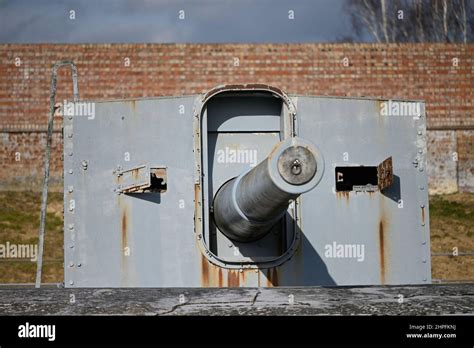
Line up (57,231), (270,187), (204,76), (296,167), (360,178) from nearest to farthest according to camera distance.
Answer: (296,167)
(270,187)
(360,178)
(57,231)
(204,76)

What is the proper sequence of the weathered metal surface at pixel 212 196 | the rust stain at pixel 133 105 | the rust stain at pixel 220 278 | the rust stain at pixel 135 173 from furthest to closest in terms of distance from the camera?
the rust stain at pixel 133 105 < the rust stain at pixel 135 173 < the weathered metal surface at pixel 212 196 < the rust stain at pixel 220 278

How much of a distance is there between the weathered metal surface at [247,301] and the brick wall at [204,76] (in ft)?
59.0

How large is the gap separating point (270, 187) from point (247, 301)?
168 cm

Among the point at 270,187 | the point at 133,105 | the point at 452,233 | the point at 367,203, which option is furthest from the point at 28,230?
the point at 270,187

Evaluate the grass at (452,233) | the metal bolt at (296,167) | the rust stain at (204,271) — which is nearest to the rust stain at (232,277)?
the rust stain at (204,271)

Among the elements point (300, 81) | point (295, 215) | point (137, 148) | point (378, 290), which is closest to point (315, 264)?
point (295, 215)

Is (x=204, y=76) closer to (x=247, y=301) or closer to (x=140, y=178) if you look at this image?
(x=140, y=178)

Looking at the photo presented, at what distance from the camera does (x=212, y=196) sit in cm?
670

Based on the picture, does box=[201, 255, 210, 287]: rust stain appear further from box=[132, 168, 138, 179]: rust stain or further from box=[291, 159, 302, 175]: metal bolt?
box=[291, 159, 302, 175]: metal bolt

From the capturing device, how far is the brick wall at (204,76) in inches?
834

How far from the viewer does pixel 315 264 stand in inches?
265

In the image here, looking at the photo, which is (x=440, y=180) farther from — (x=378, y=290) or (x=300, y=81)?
(x=378, y=290)

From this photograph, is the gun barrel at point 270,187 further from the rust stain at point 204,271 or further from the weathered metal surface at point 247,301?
the weathered metal surface at point 247,301
